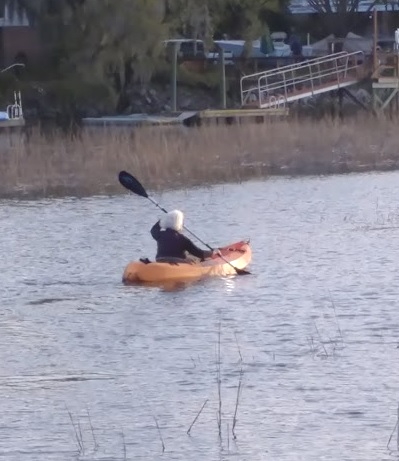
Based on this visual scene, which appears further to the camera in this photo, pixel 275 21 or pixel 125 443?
pixel 275 21

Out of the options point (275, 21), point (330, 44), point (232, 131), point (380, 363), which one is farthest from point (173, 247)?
point (275, 21)

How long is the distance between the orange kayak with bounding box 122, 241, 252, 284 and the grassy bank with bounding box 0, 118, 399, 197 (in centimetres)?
1201

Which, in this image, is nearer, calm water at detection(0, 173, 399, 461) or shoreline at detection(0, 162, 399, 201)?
calm water at detection(0, 173, 399, 461)

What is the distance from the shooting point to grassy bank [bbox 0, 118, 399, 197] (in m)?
31.1

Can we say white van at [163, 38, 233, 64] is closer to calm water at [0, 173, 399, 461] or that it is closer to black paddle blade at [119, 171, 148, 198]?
calm water at [0, 173, 399, 461]

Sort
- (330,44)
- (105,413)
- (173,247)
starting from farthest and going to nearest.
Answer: (330,44), (173,247), (105,413)

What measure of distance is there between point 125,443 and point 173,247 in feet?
23.3

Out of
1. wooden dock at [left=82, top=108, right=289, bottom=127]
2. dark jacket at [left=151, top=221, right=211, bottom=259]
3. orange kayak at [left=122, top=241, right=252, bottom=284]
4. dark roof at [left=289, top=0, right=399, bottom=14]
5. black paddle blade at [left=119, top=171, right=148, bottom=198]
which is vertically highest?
dark roof at [left=289, top=0, right=399, bottom=14]

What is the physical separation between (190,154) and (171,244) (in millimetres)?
15335

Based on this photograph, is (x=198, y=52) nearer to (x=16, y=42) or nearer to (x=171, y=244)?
(x=16, y=42)

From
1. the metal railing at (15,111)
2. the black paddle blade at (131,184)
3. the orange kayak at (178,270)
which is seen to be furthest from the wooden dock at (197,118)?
the orange kayak at (178,270)

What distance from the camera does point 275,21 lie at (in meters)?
62.9

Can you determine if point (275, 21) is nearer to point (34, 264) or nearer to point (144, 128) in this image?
point (144, 128)

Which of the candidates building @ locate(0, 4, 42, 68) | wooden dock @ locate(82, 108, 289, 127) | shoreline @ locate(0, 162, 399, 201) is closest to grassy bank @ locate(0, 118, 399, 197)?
shoreline @ locate(0, 162, 399, 201)
